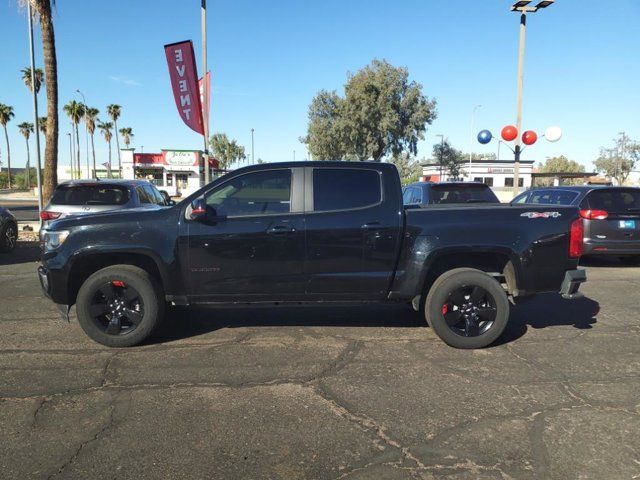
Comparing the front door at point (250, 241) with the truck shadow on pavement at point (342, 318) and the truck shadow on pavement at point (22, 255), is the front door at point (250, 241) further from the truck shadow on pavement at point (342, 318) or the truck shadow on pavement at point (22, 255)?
the truck shadow on pavement at point (22, 255)

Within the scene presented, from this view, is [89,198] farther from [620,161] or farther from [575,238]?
[620,161]

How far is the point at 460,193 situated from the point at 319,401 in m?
6.25

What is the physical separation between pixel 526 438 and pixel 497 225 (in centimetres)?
221

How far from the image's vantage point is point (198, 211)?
4.61 meters

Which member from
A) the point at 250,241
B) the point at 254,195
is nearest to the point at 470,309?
the point at 250,241

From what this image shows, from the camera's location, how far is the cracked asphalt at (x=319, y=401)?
113 inches

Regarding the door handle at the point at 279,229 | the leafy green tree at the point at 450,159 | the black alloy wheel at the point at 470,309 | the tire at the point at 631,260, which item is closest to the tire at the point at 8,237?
the door handle at the point at 279,229

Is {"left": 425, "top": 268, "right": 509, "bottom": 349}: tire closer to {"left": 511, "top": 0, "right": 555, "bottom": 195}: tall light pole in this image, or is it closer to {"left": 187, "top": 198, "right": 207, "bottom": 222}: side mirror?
{"left": 187, "top": 198, "right": 207, "bottom": 222}: side mirror

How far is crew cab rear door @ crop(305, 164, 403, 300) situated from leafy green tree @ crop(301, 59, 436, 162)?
37456 millimetres

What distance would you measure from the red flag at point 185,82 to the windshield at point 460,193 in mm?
9107

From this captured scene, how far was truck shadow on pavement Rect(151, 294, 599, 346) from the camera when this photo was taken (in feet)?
18.2

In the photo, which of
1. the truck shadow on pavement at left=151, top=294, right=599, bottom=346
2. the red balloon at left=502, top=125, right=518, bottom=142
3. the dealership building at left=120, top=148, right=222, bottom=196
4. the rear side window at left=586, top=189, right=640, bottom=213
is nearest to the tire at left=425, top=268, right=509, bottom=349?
the truck shadow on pavement at left=151, top=294, right=599, bottom=346

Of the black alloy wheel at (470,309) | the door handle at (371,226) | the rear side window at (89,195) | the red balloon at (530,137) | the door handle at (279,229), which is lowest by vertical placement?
the black alloy wheel at (470,309)

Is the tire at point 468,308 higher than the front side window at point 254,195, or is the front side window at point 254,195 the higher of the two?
the front side window at point 254,195
